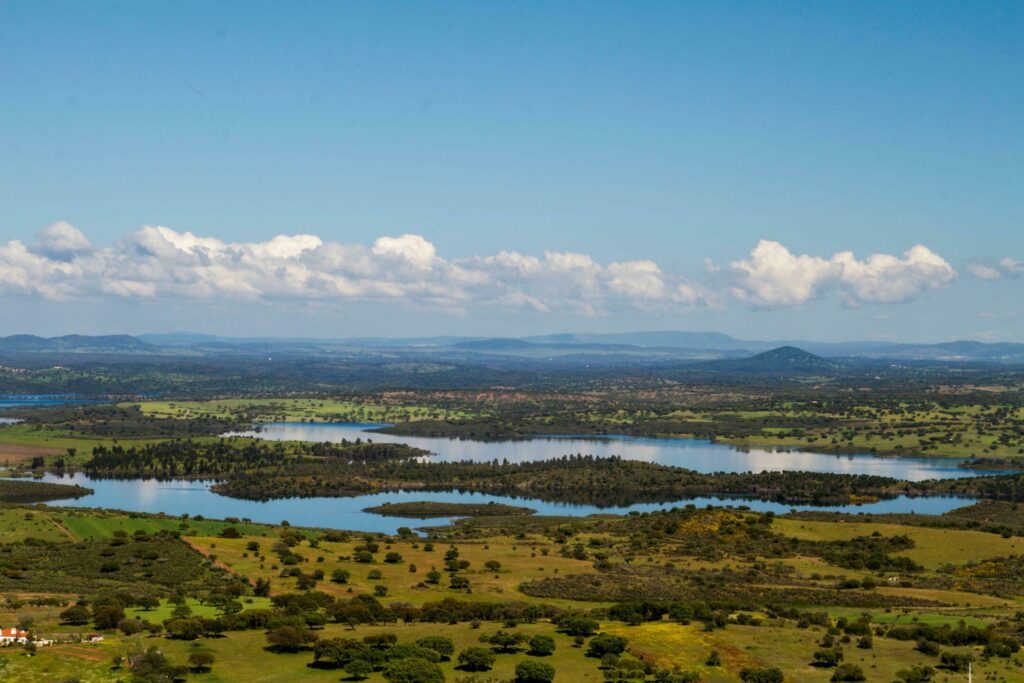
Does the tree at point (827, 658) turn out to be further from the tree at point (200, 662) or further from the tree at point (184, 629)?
the tree at point (184, 629)

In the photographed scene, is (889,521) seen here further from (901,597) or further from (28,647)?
(28,647)

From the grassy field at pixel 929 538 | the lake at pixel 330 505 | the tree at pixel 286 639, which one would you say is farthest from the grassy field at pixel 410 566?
the lake at pixel 330 505

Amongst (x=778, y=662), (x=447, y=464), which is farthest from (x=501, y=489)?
(x=778, y=662)

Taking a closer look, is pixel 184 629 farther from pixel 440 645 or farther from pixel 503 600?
pixel 503 600

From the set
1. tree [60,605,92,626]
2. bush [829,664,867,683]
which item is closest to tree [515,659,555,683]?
bush [829,664,867,683]

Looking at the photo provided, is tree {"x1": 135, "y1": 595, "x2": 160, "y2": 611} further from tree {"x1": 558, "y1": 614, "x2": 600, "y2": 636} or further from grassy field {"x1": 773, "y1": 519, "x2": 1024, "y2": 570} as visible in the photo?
grassy field {"x1": 773, "y1": 519, "x2": 1024, "y2": 570}
